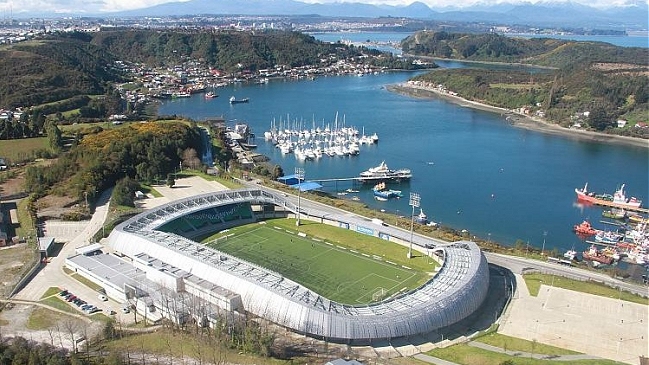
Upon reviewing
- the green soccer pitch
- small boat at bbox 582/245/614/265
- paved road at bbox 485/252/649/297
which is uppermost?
the green soccer pitch

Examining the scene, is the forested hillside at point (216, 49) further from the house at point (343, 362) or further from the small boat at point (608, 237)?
the house at point (343, 362)

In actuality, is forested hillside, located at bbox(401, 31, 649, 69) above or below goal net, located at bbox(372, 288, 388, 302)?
above

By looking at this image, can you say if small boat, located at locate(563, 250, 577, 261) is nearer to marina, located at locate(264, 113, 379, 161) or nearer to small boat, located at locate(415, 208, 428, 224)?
small boat, located at locate(415, 208, 428, 224)

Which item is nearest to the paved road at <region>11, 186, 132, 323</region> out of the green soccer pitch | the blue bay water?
the green soccer pitch

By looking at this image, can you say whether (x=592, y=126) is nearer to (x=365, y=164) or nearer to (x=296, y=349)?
(x=365, y=164)

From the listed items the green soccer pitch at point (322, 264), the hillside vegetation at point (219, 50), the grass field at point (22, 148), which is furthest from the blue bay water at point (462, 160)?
the hillside vegetation at point (219, 50)

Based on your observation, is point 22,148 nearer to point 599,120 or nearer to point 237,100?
point 237,100

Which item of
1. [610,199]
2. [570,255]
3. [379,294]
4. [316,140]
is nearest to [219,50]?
[316,140]
